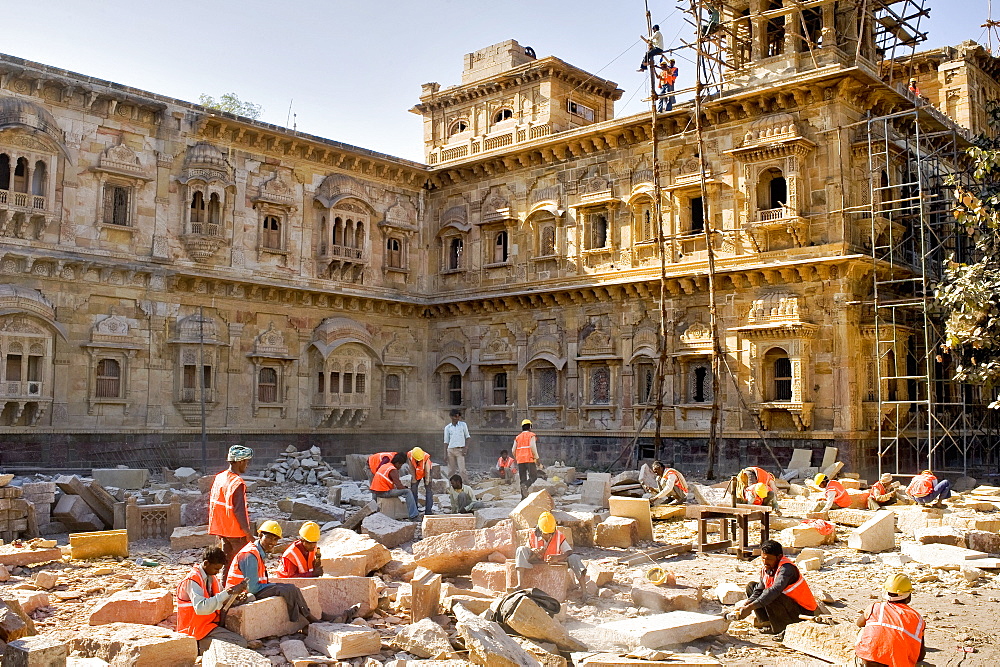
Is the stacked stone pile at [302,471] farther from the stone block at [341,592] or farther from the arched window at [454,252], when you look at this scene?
the stone block at [341,592]

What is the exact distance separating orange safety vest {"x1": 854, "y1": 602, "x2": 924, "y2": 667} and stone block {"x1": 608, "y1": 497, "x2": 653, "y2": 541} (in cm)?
636

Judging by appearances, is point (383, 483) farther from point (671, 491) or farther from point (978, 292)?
point (978, 292)

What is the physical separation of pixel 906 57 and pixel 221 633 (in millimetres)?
25504

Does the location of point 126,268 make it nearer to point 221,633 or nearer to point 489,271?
point 489,271

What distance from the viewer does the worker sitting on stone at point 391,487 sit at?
13617 millimetres

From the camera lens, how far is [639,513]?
42.7 ft

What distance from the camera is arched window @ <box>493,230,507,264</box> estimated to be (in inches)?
966

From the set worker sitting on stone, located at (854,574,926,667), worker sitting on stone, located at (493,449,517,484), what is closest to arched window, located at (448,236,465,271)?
worker sitting on stone, located at (493,449,517,484)

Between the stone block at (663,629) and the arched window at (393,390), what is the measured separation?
16717 mm

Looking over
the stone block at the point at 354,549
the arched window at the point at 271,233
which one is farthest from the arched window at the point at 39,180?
the stone block at the point at 354,549

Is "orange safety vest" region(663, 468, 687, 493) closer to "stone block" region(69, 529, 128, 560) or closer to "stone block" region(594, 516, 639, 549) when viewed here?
"stone block" region(594, 516, 639, 549)

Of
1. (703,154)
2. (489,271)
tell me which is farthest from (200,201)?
(703,154)

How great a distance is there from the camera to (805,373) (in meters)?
18.5

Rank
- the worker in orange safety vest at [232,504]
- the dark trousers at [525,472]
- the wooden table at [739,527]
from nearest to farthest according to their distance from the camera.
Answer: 1. the worker in orange safety vest at [232,504]
2. the wooden table at [739,527]
3. the dark trousers at [525,472]
